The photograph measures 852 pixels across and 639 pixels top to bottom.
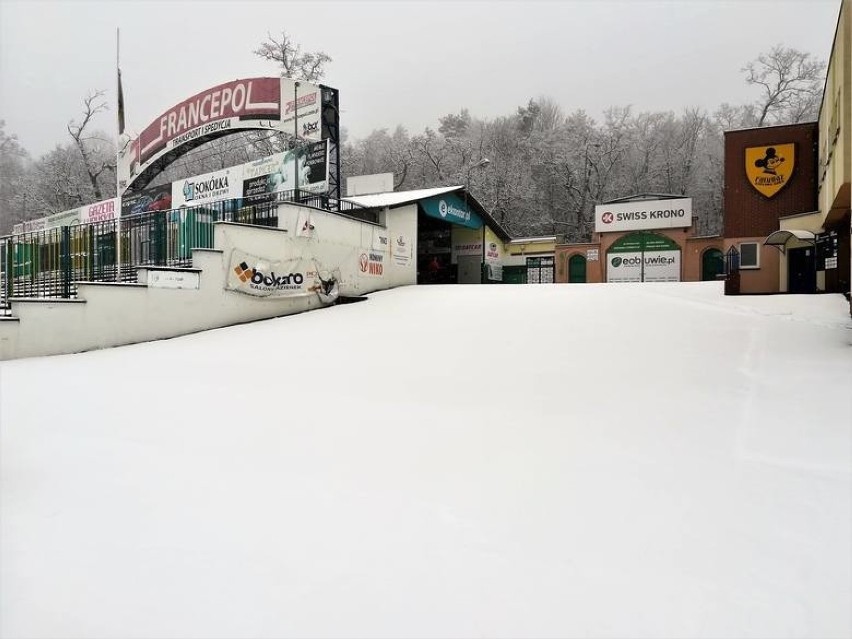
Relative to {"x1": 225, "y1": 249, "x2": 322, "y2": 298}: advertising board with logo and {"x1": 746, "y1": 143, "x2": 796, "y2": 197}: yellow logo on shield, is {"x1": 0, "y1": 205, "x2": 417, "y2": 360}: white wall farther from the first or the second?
{"x1": 746, "y1": 143, "x2": 796, "y2": 197}: yellow logo on shield

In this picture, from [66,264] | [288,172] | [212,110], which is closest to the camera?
[66,264]

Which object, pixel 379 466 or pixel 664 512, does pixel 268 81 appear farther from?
pixel 664 512

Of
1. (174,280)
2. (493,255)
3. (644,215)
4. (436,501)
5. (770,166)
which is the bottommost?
(436,501)

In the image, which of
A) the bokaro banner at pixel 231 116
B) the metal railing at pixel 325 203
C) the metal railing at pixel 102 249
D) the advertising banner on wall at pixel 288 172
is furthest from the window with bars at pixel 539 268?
the metal railing at pixel 102 249

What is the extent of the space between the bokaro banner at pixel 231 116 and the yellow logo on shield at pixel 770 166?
1412 centimetres

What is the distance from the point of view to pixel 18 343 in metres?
8.49

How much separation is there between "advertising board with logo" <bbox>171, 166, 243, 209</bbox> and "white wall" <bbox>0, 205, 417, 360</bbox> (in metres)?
7.86

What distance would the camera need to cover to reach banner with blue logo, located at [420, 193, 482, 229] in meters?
20.0

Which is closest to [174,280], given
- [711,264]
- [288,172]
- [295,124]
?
[288,172]

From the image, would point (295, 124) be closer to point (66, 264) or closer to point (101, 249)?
point (101, 249)

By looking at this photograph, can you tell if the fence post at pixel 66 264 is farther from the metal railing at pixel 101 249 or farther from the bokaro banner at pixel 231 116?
the bokaro banner at pixel 231 116

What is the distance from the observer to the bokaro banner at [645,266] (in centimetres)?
2677

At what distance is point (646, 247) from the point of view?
27.5 meters

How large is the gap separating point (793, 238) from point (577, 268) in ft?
51.5
